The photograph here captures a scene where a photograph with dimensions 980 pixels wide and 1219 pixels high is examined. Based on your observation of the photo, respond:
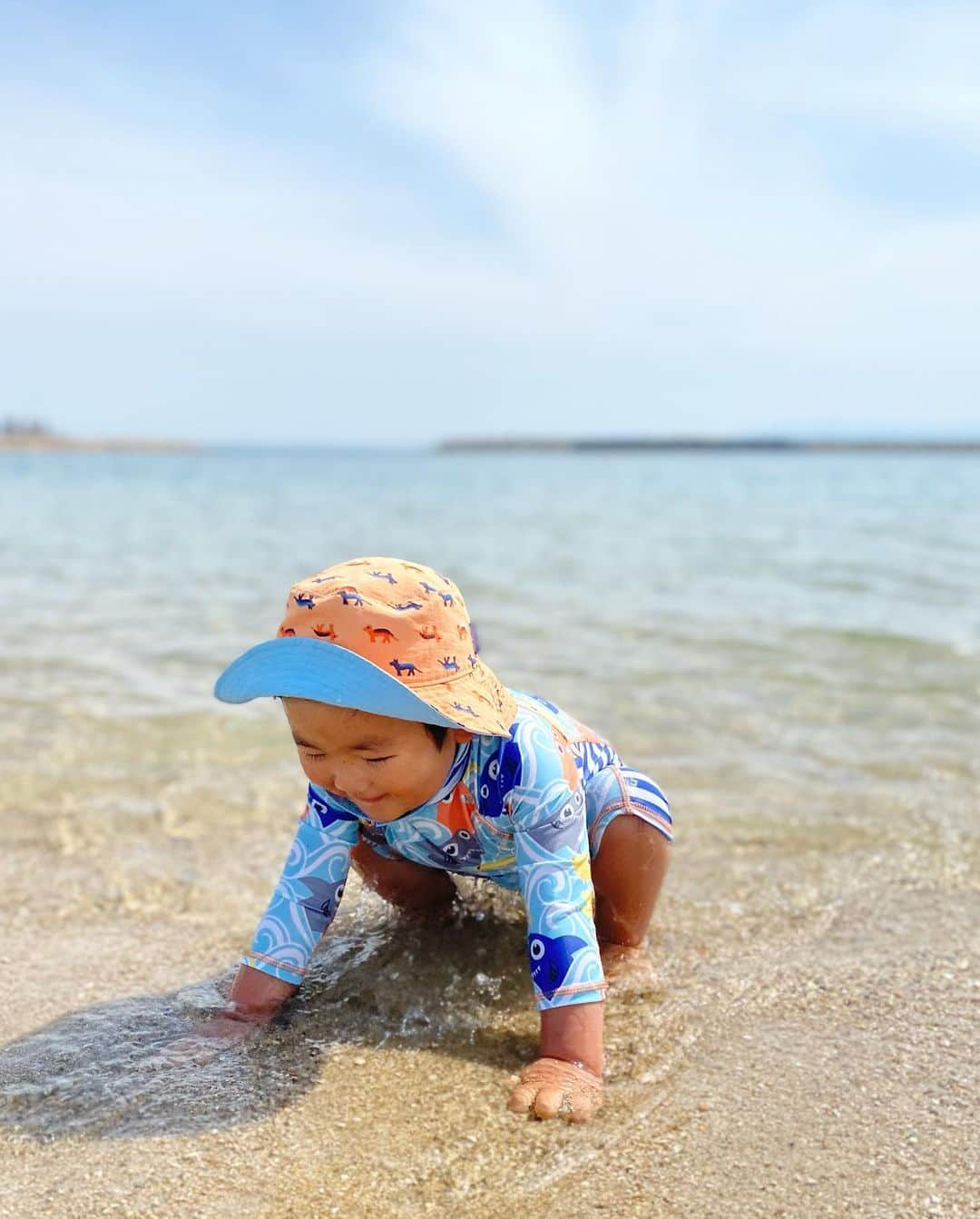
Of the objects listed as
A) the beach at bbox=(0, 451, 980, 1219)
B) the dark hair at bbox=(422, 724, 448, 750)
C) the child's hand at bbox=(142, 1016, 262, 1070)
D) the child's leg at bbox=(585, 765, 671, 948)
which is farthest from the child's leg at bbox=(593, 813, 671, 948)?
the child's hand at bbox=(142, 1016, 262, 1070)

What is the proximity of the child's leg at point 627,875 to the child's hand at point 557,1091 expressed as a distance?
1.53 ft

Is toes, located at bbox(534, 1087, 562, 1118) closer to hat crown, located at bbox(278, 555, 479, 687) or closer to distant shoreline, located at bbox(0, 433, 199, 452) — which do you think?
hat crown, located at bbox(278, 555, 479, 687)

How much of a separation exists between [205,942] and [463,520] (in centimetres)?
1735

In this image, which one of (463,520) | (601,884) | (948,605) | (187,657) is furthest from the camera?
(463,520)

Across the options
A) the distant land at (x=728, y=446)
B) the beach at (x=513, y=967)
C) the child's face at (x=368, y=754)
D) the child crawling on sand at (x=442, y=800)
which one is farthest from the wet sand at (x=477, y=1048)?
the distant land at (x=728, y=446)

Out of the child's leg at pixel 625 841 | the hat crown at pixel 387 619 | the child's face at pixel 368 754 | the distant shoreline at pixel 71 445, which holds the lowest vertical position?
the distant shoreline at pixel 71 445

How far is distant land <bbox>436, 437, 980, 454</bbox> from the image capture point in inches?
3895

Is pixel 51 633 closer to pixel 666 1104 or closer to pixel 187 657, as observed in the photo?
pixel 187 657

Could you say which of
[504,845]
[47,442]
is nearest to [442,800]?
[504,845]

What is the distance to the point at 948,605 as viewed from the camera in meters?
8.13

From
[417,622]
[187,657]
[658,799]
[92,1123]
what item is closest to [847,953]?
[658,799]

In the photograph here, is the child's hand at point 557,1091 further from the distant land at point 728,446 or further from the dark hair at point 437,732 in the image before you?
the distant land at point 728,446

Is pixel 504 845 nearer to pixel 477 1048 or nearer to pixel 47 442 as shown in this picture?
pixel 477 1048

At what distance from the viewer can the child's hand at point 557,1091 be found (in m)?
1.85
